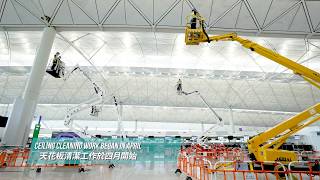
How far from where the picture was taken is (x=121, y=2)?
15.8 metres

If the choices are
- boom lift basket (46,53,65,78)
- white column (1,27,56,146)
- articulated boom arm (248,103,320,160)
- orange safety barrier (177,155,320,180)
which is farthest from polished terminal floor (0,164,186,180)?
boom lift basket (46,53,65,78)

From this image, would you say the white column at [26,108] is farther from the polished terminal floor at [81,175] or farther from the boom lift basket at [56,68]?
the polished terminal floor at [81,175]

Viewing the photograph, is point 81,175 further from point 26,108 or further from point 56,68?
point 56,68

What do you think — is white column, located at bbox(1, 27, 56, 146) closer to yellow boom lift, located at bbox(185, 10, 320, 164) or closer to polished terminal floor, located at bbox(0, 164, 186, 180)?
polished terminal floor, located at bbox(0, 164, 186, 180)

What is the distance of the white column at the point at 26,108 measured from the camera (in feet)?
41.7

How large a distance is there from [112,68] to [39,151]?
19040 mm

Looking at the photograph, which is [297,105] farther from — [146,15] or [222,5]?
[146,15]

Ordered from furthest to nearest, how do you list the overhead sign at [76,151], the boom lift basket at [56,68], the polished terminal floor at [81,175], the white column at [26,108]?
the boom lift basket at [56,68] < the white column at [26,108] < the overhead sign at [76,151] < the polished terminal floor at [81,175]

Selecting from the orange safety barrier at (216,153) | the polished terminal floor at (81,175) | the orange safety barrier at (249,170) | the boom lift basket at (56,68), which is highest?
the boom lift basket at (56,68)

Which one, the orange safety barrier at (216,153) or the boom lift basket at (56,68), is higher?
the boom lift basket at (56,68)

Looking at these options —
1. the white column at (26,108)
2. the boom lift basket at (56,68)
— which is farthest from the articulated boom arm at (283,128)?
the white column at (26,108)

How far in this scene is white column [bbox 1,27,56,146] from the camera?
12711 millimetres

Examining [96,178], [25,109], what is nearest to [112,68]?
[25,109]

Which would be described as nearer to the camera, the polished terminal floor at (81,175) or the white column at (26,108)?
the polished terminal floor at (81,175)
